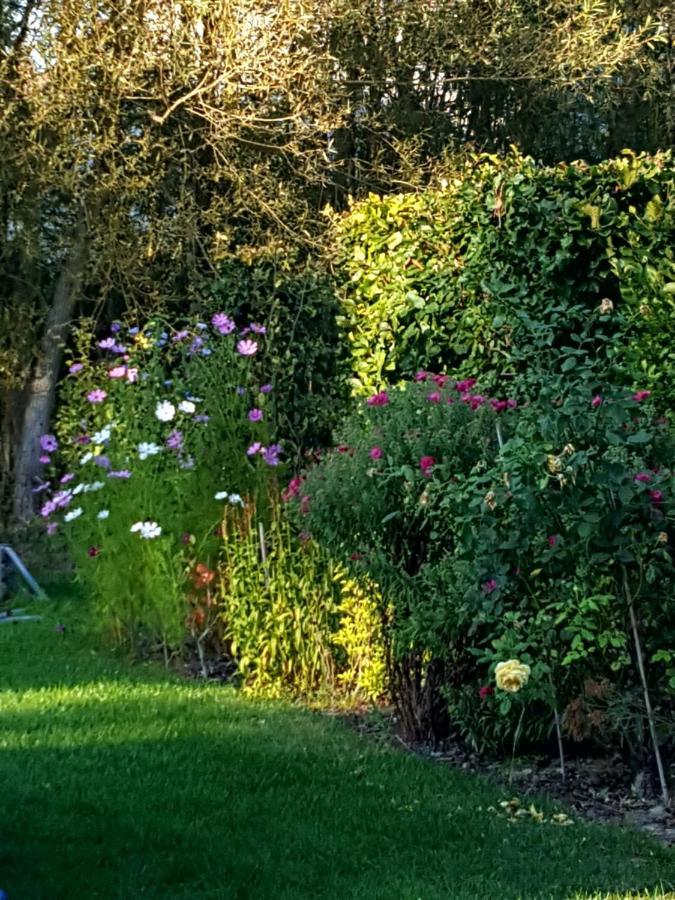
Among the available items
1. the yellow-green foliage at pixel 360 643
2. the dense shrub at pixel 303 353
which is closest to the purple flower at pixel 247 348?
the dense shrub at pixel 303 353

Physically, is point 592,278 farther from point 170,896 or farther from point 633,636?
point 170,896

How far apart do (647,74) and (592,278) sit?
6443mm

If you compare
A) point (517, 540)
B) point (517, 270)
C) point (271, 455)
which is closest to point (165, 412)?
point (271, 455)

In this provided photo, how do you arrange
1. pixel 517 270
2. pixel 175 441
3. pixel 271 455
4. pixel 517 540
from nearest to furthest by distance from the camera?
pixel 517 540 → pixel 517 270 → pixel 271 455 → pixel 175 441

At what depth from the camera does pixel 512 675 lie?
3.96m

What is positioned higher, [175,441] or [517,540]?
[175,441]

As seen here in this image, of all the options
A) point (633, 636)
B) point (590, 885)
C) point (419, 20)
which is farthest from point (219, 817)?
point (419, 20)

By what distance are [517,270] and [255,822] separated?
11.3 feet

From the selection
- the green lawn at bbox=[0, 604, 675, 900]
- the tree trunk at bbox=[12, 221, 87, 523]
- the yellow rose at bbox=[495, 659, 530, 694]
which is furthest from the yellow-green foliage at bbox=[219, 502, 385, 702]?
the tree trunk at bbox=[12, 221, 87, 523]

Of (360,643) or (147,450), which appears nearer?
(360,643)

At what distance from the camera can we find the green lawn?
340 cm

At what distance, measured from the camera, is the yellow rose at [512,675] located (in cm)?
396

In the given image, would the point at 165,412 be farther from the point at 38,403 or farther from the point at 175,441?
the point at 38,403

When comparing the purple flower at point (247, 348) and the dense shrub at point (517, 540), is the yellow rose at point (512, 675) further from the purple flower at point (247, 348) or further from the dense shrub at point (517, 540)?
the purple flower at point (247, 348)
